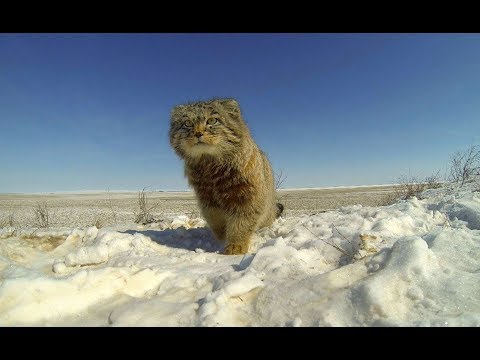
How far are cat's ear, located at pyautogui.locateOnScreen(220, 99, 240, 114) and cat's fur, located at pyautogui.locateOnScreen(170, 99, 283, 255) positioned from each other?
56 mm

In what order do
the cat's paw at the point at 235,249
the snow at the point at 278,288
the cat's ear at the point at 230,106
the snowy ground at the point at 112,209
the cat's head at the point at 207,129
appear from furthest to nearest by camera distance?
1. the snowy ground at the point at 112,209
2. the cat's ear at the point at 230,106
3. the cat's head at the point at 207,129
4. the cat's paw at the point at 235,249
5. the snow at the point at 278,288

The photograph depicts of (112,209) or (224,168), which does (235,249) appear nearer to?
(224,168)

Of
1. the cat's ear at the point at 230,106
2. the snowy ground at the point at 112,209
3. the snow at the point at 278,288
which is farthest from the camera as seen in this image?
the snowy ground at the point at 112,209

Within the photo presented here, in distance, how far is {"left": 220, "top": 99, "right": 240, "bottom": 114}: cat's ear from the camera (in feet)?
17.1

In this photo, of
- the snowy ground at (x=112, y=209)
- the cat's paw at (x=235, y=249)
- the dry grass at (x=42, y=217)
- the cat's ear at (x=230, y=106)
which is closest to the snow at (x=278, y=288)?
the cat's paw at (x=235, y=249)

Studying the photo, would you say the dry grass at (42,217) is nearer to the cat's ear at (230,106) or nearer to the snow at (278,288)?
the cat's ear at (230,106)

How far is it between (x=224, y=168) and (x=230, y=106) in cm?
116

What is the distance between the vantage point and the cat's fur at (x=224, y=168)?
4730 mm

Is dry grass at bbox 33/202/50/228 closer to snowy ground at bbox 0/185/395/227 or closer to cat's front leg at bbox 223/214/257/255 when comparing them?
snowy ground at bbox 0/185/395/227

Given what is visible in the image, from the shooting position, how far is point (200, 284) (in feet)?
9.47
